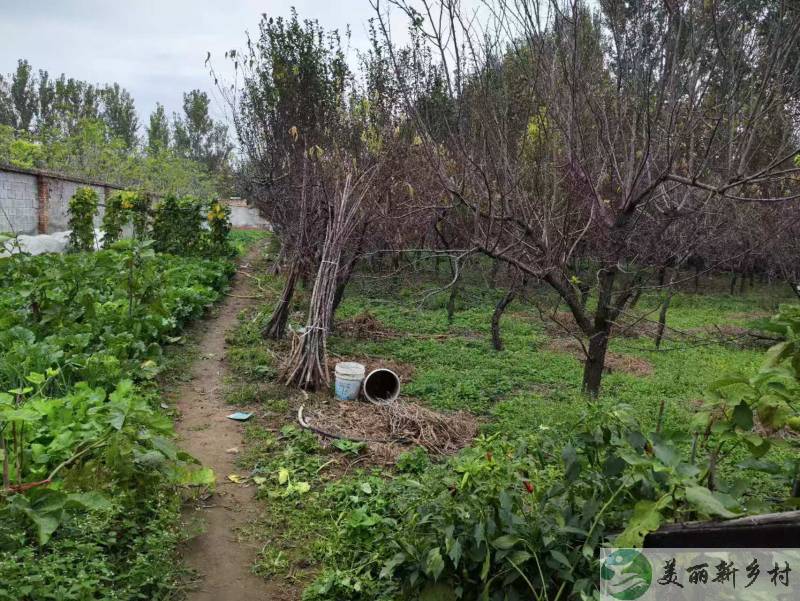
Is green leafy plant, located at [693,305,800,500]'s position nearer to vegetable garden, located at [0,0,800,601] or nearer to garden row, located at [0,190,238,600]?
vegetable garden, located at [0,0,800,601]

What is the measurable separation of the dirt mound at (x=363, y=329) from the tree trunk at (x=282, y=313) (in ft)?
3.41

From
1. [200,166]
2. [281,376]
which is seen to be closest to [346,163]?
[281,376]

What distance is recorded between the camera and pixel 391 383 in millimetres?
6398

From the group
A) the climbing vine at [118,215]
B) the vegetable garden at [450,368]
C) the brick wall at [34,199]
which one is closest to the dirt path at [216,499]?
the vegetable garden at [450,368]

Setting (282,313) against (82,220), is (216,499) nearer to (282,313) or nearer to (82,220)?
(282,313)

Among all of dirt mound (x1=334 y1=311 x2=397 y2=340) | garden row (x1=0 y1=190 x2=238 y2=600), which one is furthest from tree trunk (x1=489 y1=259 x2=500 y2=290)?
garden row (x1=0 y1=190 x2=238 y2=600)

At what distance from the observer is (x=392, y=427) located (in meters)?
5.12

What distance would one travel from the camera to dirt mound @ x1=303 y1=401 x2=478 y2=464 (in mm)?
4855

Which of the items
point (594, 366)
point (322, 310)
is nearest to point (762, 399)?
point (594, 366)

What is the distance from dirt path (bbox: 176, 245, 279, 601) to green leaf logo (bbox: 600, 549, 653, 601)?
1.76 meters

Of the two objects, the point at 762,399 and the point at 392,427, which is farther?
the point at 392,427

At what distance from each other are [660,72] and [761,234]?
21.5ft

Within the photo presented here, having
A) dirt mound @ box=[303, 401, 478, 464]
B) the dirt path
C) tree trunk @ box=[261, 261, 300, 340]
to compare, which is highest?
tree trunk @ box=[261, 261, 300, 340]

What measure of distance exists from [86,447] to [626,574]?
2505mm
